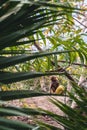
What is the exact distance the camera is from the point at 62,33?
3555mm

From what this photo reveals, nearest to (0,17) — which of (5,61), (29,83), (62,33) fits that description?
(5,61)

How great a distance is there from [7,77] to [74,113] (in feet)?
1.36

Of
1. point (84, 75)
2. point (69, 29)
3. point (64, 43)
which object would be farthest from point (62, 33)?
point (64, 43)

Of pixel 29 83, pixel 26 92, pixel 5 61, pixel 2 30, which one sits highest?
pixel 2 30

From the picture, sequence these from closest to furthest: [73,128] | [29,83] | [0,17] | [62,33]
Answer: [0,17] → [73,128] → [62,33] → [29,83]

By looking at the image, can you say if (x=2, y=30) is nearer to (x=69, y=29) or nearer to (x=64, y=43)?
(x=64, y=43)

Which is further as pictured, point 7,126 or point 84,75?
point 84,75

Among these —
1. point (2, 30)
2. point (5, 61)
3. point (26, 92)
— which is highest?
point (2, 30)

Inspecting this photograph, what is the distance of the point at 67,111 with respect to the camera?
5.39 feet

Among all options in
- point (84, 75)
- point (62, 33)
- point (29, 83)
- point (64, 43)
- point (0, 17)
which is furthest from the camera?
point (29, 83)

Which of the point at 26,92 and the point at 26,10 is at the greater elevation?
the point at 26,10

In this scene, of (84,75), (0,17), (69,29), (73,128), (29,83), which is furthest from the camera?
(29,83)

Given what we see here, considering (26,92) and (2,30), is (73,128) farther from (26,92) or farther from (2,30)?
(2,30)

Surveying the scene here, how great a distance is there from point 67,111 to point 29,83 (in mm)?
2983
